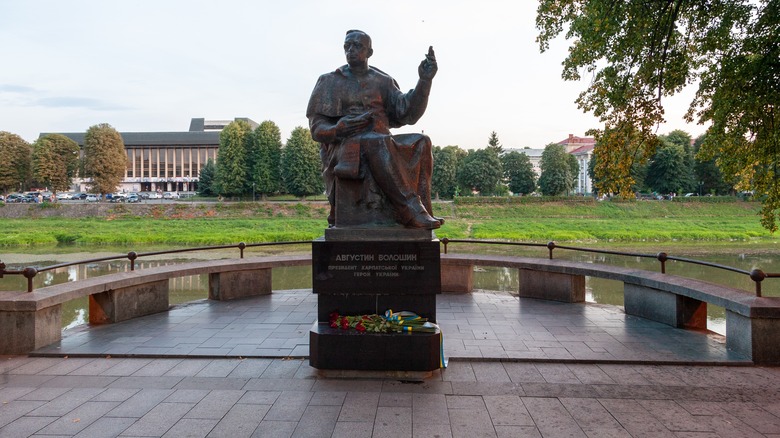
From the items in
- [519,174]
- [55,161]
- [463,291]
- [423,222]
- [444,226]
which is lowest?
[463,291]

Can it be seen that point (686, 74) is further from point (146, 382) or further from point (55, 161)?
point (55, 161)

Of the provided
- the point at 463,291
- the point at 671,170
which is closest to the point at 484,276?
the point at 463,291

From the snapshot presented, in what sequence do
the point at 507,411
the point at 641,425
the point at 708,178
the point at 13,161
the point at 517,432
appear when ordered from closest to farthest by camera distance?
Result: the point at 517,432
the point at 641,425
the point at 507,411
the point at 708,178
the point at 13,161

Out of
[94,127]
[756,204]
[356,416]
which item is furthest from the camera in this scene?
[94,127]

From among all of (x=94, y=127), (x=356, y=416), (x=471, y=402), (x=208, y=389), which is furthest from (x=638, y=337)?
(x=94, y=127)

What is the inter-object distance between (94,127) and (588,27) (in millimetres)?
59310

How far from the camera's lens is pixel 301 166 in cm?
5347

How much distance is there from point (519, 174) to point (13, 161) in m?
63.5

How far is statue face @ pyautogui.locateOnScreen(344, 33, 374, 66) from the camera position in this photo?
5.64 meters

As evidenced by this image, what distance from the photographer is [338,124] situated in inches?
216

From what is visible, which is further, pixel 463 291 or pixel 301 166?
pixel 301 166

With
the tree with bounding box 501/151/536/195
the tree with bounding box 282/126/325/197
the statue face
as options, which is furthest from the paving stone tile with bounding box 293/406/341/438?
the tree with bounding box 501/151/536/195

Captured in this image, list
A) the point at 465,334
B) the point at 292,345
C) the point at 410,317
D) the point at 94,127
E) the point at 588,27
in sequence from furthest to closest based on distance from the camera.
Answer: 1. the point at 94,127
2. the point at 588,27
3. the point at 465,334
4. the point at 292,345
5. the point at 410,317

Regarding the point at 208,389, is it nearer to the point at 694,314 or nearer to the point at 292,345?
the point at 292,345
